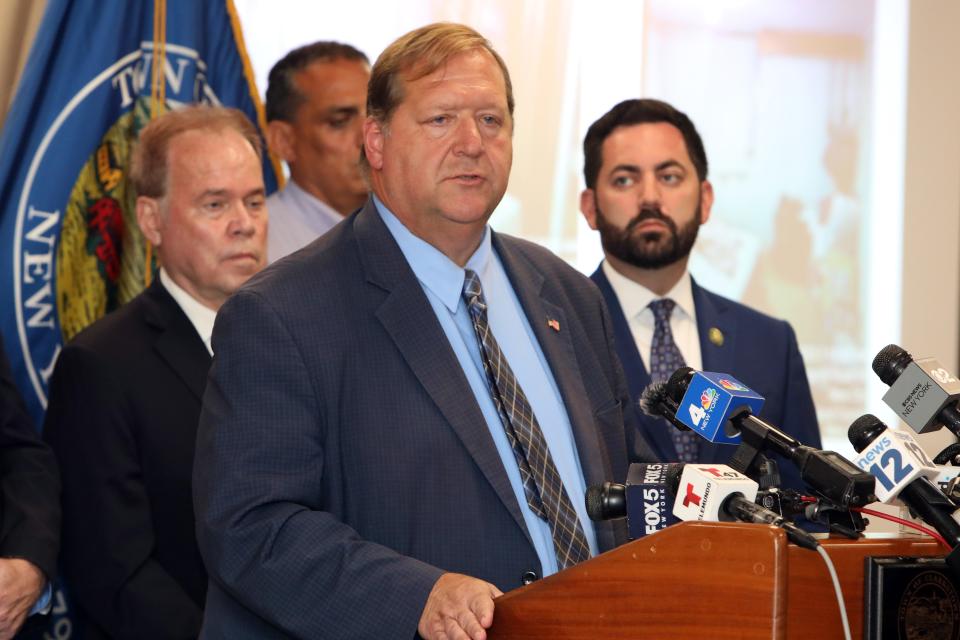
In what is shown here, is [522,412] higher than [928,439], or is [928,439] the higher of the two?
[522,412]

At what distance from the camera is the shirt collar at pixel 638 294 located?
12.1ft

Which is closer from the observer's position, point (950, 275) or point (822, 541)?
point (822, 541)

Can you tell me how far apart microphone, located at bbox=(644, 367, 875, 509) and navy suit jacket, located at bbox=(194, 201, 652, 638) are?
0.48 m

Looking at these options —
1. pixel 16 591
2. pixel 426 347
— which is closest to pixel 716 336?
pixel 426 347

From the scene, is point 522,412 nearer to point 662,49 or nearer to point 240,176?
point 240,176

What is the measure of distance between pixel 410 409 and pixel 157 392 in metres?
1.23

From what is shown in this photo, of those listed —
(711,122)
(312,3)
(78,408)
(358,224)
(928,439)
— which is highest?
(312,3)

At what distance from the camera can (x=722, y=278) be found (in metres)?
5.46

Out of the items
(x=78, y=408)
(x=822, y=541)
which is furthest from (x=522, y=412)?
(x=78, y=408)

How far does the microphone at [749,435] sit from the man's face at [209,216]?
1.90 metres

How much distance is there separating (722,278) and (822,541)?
151 inches

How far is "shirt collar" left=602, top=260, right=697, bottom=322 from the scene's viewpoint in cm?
368

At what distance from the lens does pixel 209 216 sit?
3641 millimetres

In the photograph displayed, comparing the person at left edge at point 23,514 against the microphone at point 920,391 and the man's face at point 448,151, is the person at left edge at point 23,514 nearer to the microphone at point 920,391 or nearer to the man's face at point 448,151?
the man's face at point 448,151
